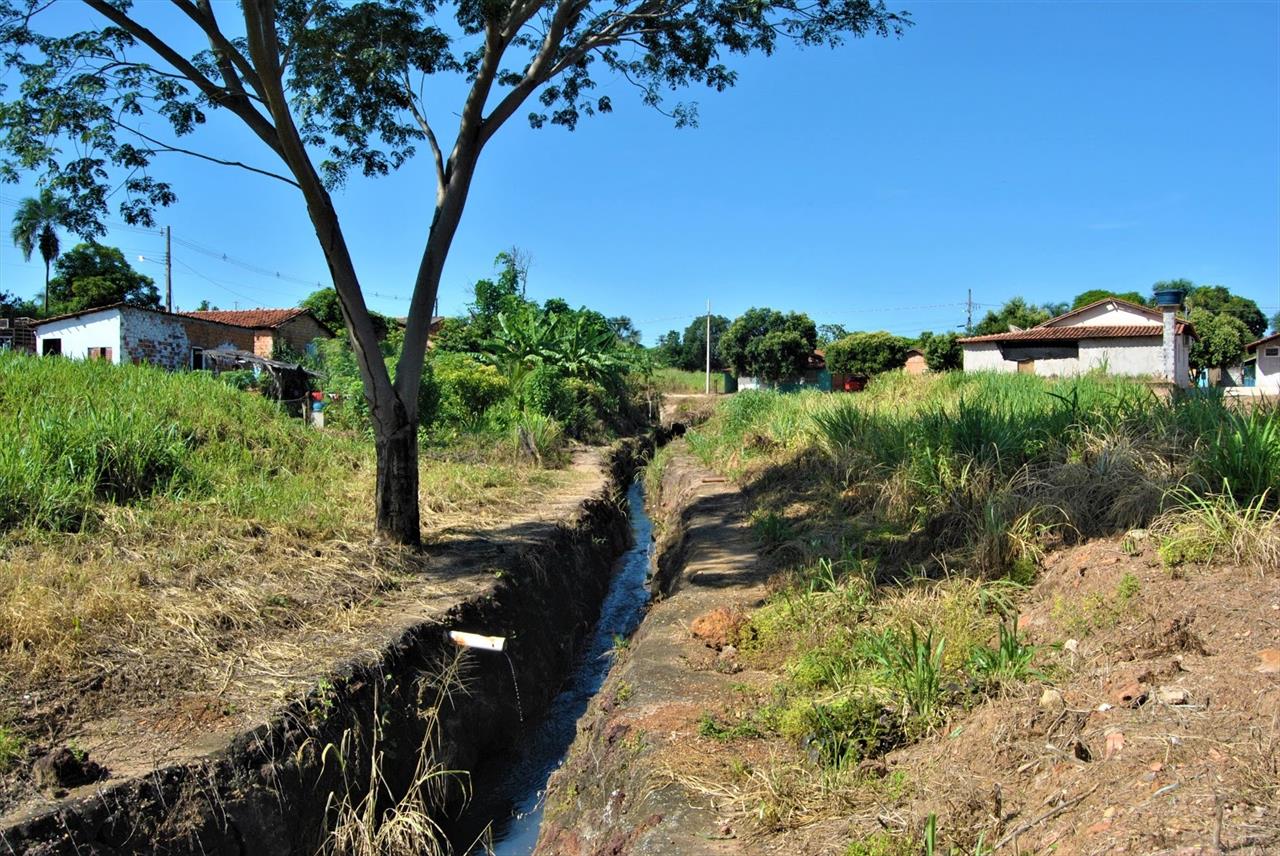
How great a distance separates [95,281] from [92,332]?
18709mm

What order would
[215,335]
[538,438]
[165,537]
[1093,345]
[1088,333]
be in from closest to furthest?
[165,537] → [538,438] → [215,335] → [1093,345] → [1088,333]

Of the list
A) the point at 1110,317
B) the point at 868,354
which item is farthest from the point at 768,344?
the point at 1110,317

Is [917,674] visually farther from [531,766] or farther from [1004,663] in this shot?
[531,766]

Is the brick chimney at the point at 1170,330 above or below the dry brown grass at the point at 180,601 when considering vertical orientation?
above

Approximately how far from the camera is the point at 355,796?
5.18 metres

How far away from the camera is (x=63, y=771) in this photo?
392 centimetres

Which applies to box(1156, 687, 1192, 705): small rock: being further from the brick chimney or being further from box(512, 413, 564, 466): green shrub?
the brick chimney

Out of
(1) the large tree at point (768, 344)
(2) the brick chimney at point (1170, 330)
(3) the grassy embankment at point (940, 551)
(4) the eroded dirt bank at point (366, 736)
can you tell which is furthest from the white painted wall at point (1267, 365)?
(4) the eroded dirt bank at point (366, 736)

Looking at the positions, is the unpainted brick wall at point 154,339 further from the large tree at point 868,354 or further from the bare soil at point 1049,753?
the large tree at point 868,354

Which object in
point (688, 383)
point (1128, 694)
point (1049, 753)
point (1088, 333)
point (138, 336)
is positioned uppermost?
point (1088, 333)

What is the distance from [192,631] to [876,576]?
491 centimetres

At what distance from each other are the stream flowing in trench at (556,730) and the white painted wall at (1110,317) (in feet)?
93.2

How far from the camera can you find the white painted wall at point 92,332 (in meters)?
25.7

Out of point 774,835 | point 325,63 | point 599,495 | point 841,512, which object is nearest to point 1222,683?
point 774,835
